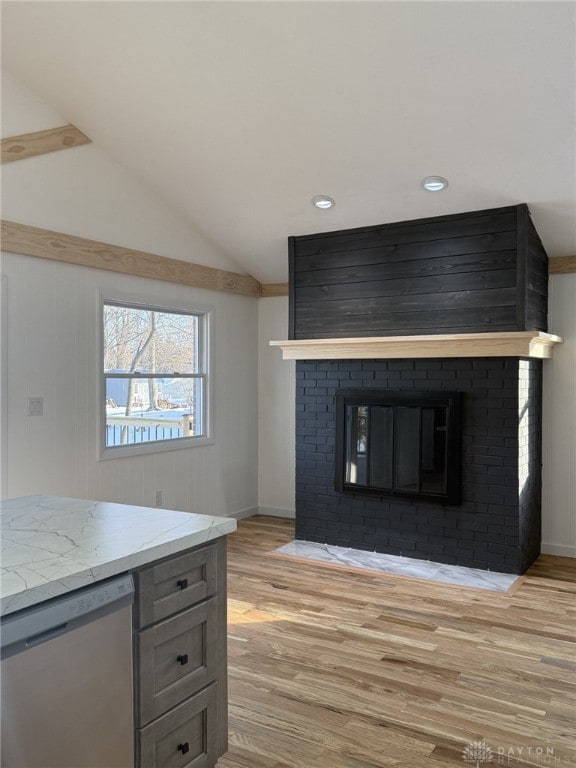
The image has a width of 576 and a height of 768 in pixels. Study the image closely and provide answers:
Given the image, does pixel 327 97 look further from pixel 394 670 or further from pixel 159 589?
pixel 394 670

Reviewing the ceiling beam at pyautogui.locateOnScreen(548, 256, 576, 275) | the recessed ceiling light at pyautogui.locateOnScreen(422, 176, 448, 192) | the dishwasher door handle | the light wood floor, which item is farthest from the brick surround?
the dishwasher door handle

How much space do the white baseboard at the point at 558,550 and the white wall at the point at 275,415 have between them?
7.17 feet

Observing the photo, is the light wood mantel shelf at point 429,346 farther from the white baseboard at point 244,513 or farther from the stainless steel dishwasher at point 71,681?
the stainless steel dishwasher at point 71,681

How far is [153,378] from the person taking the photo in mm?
4980

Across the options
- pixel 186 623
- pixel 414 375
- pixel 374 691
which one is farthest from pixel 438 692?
pixel 414 375

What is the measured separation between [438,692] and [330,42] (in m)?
3.03

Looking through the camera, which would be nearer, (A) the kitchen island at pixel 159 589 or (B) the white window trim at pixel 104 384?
(A) the kitchen island at pixel 159 589

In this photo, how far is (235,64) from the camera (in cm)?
339

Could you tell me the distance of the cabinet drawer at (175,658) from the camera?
1.87m

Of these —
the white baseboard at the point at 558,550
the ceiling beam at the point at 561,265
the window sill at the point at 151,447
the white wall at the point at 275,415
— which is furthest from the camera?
the white wall at the point at 275,415

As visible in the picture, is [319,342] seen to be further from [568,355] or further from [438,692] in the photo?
[438,692]

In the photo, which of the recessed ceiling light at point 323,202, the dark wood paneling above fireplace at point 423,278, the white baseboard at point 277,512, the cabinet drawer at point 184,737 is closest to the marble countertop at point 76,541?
the cabinet drawer at point 184,737

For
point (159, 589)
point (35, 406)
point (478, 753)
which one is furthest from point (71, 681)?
point (35, 406)

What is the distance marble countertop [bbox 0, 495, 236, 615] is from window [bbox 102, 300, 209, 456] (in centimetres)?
210
